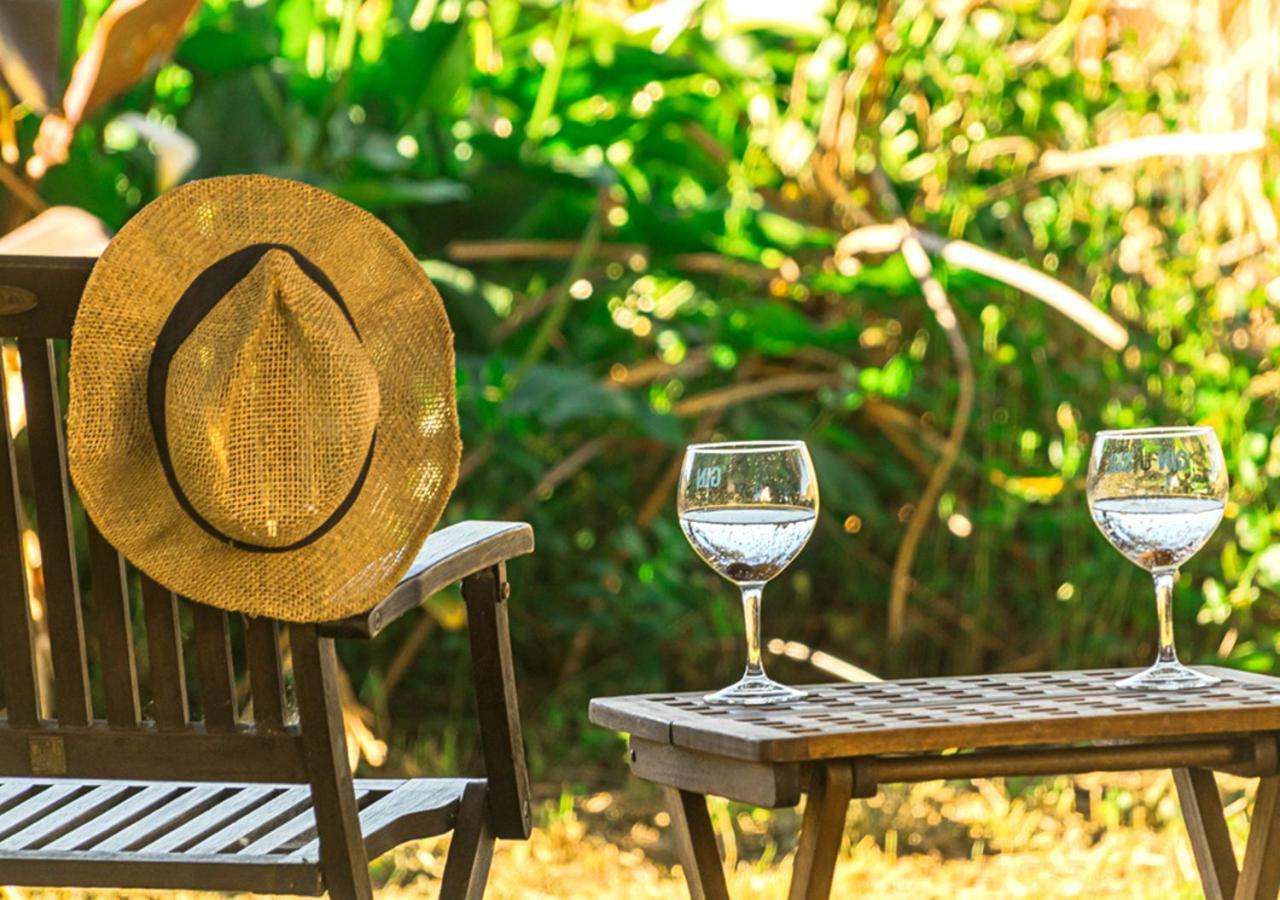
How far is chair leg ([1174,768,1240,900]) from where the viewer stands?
5.81ft

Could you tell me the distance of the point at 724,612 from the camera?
367 cm

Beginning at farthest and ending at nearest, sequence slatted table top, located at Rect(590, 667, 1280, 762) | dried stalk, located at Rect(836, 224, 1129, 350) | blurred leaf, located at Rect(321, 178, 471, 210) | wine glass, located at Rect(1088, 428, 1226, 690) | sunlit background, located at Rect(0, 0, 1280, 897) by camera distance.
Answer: sunlit background, located at Rect(0, 0, 1280, 897), blurred leaf, located at Rect(321, 178, 471, 210), dried stalk, located at Rect(836, 224, 1129, 350), wine glass, located at Rect(1088, 428, 1226, 690), slatted table top, located at Rect(590, 667, 1280, 762)

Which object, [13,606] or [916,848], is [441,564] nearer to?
[13,606]

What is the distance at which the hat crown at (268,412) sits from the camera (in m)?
1.58

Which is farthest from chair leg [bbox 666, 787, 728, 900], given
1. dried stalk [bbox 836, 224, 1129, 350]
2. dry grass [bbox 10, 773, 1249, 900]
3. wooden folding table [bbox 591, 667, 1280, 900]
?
dried stalk [bbox 836, 224, 1129, 350]

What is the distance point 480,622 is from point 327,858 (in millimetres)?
421

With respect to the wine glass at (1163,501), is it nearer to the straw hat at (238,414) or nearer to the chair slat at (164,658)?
the straw hat at (238,414)

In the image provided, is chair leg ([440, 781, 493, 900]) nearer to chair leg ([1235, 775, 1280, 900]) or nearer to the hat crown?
the hat crown

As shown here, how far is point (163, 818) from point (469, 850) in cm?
29

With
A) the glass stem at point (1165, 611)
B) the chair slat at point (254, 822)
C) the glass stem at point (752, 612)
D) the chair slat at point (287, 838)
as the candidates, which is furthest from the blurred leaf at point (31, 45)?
the glass stem at point (1165, 611)

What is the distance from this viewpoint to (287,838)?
5.26 feet

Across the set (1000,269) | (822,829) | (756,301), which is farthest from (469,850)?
(756,301)

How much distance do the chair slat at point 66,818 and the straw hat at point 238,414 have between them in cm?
27

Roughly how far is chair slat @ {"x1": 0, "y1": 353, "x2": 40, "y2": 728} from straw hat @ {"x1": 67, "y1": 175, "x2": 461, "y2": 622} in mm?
99
